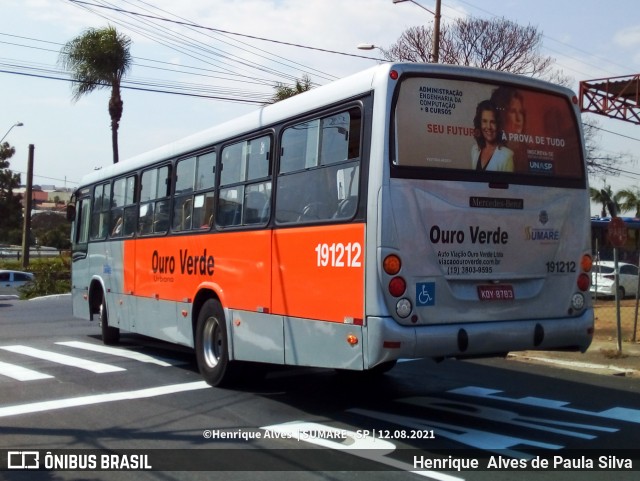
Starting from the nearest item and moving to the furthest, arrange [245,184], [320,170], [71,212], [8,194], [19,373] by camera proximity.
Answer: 1. [320,170]
2. [245,184]
3. [19,373]
4. [71,212]
5. [8,194]

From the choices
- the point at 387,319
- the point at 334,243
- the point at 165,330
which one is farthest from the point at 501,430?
the point at 165,330

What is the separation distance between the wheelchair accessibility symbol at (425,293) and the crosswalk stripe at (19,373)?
5.92m

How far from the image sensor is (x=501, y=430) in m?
7.69

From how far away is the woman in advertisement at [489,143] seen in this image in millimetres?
7621

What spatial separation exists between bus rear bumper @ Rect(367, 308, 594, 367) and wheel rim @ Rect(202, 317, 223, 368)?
3506mm

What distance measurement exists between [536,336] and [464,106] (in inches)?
92.6

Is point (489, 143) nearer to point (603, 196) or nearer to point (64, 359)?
point (64, 359)

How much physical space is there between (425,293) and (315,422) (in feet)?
6.40

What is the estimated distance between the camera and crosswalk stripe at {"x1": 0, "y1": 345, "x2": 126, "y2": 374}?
11.4 m

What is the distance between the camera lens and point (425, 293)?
7117mm

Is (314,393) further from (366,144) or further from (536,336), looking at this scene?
(366,144)

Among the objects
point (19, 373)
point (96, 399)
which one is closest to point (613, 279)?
point (19, 373)

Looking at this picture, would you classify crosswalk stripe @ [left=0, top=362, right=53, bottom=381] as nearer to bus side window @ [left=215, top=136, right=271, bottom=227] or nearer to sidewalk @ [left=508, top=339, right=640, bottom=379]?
bus side window @ [left=215, top=136, right=271, bottom=227]

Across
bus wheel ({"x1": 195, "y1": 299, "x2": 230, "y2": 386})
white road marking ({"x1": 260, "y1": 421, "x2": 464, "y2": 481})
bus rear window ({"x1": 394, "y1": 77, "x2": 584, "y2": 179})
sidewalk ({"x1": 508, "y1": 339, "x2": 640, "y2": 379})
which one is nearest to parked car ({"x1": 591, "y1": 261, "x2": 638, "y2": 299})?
sidewalk ({"x1": 508, "y1": 339, "x2": 640, "y2": 379})
